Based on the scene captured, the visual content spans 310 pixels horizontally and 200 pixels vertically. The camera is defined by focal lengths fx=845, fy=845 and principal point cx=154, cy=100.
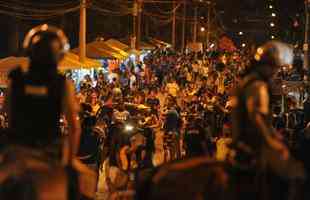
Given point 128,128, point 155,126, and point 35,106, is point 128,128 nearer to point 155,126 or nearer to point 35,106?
point 155,126

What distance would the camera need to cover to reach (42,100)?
751 centimetres

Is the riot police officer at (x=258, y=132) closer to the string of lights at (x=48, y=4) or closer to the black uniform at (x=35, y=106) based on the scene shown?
the black uniform at (x=35, y=106)

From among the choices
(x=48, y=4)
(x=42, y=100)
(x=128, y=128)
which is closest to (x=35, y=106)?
(x=42, y=100)

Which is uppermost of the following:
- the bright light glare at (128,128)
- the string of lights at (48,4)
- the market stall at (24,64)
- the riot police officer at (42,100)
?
the string of lights at (48,4)

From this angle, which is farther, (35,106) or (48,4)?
(48,4)

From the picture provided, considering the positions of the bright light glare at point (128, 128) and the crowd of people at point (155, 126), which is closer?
the crowd of people at point (155, 126)

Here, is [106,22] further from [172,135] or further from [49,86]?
[49,86]

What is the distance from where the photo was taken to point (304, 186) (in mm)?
8359

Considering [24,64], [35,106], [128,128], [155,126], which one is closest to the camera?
[35,106]

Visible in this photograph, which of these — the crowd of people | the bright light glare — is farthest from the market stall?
the bright light glare

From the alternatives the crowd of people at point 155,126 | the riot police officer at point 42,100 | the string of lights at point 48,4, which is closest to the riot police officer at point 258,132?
the crowd of people at point 155,126

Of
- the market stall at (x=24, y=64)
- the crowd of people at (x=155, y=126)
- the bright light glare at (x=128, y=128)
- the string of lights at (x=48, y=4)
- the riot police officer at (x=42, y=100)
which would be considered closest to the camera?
the riot police officer at (x=42, y=100)

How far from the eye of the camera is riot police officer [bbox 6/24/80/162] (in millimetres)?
7504

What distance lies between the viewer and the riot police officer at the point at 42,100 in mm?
7504
